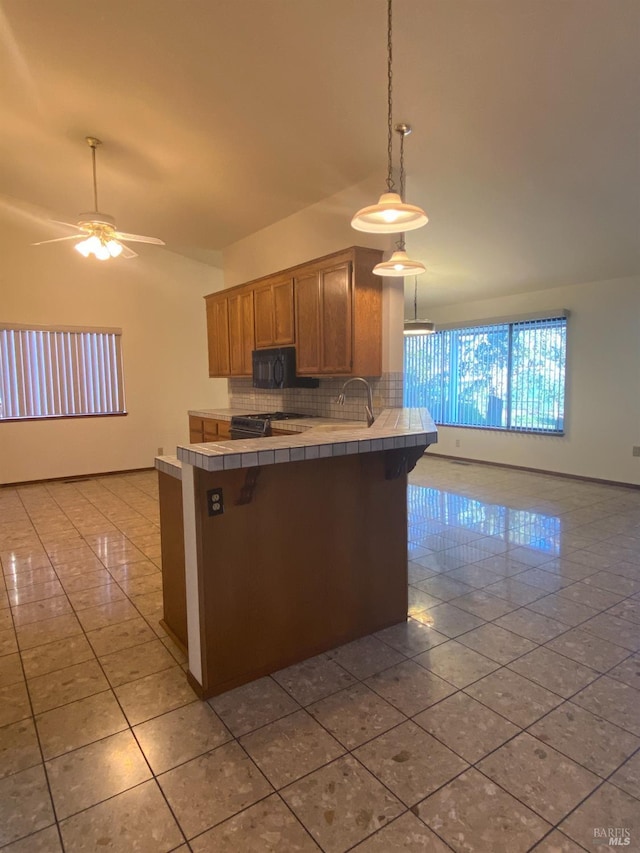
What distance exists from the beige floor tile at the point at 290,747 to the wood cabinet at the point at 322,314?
8.64 ft

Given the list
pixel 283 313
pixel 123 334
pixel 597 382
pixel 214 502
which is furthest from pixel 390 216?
pixel 123 334

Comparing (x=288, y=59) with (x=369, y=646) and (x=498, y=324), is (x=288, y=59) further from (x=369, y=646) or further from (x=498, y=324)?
(x=498, y=324)

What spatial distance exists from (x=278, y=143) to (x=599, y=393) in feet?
14.8

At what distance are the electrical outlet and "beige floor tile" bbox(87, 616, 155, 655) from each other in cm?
102

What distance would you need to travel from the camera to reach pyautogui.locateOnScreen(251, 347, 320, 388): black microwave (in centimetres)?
475

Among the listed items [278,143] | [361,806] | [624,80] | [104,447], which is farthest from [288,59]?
[104,447]

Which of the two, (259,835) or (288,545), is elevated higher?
(288,545)

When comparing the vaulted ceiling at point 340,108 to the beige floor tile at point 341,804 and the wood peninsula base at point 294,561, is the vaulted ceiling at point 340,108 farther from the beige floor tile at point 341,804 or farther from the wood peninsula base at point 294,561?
the beige floor tile at point 341,804

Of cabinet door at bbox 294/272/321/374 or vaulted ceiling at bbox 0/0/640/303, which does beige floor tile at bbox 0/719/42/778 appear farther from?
vaulted ceiling at bbox 0/0/640/303

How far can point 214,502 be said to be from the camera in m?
2.01

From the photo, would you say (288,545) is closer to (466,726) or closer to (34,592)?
(466,726)

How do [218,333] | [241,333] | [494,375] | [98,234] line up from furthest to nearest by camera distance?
[494,375], [218,333], [241,333], [98,234]

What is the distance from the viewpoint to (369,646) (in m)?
2.43

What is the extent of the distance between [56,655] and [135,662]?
0.42 meters
